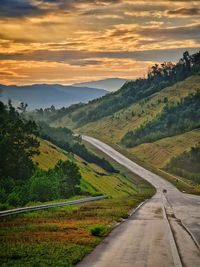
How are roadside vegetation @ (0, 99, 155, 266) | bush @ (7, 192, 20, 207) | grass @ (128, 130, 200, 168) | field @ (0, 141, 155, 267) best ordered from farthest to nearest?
grass @ (128, 130, 200, 168) < bush @ (7, 192, 20, 207) < roadside vegetation @ (0, 99, 155, 266) < field @ (0, 141, 155, 267)

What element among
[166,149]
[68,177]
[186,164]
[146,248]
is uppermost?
[166,149]

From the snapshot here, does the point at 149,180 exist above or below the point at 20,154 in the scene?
below

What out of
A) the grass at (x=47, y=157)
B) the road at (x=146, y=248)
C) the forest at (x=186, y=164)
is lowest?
the forest at (x=186, y=164)

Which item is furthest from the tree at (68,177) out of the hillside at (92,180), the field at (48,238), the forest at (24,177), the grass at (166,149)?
the grass at (166,149)

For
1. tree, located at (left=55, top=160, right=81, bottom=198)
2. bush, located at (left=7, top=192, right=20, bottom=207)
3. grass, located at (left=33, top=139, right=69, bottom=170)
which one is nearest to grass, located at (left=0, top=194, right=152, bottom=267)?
bush, located at (left=7, top=192, right=20, bottom=207)

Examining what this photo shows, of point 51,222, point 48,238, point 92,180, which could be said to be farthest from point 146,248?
point 92,180

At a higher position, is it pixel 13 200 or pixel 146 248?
pixel 146 248

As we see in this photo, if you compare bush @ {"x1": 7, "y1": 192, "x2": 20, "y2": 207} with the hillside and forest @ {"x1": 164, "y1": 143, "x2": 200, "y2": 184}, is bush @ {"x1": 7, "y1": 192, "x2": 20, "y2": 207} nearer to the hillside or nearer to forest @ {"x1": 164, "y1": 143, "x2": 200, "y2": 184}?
the hillside

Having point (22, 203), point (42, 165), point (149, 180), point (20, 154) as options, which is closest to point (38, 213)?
point (22, 203)

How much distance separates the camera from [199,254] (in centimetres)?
2142

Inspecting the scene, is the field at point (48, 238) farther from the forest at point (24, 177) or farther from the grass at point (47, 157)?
the grass at point (47, 157)

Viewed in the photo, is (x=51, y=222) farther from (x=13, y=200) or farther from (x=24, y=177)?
(x=24, y=177)

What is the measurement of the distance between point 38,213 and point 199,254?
20.4 m

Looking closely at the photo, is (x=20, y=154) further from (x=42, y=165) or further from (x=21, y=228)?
(x=21, y=228)
